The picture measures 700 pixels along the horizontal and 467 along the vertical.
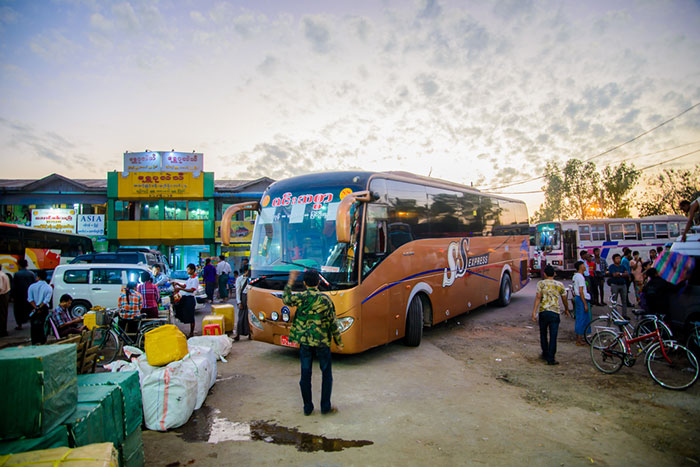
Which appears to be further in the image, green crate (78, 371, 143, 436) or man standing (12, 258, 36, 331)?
man standing (12, 258, 36, 331)

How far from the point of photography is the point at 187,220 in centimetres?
3061

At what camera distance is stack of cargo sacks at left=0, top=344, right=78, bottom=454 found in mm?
2492

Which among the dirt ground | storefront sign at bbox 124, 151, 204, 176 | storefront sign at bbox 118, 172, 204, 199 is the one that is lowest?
the dirt ground

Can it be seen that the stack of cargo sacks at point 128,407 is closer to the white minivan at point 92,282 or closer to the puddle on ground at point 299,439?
the puddle on ground at point 299,439

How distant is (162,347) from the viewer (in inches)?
199

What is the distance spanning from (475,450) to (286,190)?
17.8 feet

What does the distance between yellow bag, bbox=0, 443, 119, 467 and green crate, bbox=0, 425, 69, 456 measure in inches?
8.9

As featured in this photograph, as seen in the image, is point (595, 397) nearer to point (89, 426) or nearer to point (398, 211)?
point (398, 211)

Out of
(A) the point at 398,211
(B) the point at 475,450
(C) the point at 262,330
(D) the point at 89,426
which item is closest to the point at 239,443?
(D) the point at 89,426

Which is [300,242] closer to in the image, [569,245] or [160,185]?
[569,245]

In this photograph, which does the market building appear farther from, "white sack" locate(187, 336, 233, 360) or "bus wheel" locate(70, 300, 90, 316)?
"white sack" locate(187, 336, 233, 360)

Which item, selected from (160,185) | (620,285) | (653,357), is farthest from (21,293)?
(160,185)

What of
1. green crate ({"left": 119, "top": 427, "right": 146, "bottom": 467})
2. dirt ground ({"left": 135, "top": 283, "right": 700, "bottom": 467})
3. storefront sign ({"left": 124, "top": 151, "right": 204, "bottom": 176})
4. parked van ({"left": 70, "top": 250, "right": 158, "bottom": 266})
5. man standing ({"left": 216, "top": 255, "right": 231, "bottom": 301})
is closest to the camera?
green crate ({"left": 119, "top": 427, "right": 146, "bottom": 467})

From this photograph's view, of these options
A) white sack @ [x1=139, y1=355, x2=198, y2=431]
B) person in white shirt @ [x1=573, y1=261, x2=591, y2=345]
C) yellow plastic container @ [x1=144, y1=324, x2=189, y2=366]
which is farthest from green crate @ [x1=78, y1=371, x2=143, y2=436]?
person in white shirt @ [x1=573, y1=261, x2=591, y2=345]
